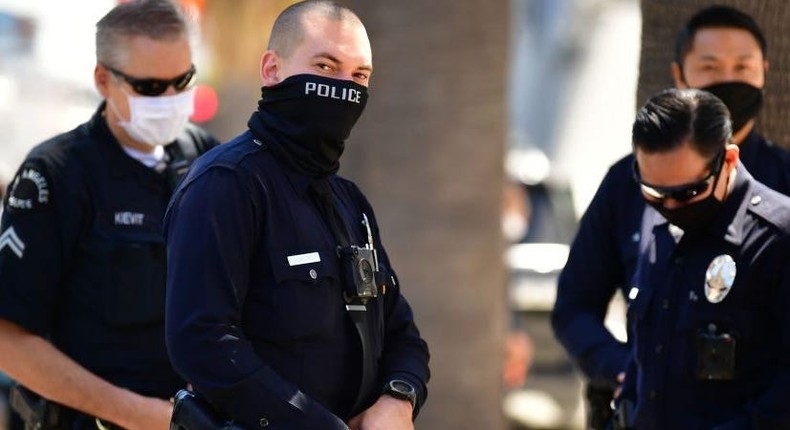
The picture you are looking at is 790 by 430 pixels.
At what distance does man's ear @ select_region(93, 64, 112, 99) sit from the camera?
4965mm

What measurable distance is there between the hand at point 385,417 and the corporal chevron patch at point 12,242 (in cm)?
122

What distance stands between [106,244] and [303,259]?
1006 millimetres

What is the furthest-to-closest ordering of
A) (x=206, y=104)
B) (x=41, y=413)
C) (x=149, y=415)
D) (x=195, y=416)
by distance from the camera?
(x=206, y=104) < (x=41, y=413) < (x=149, y=415) < (x=195, y=416)

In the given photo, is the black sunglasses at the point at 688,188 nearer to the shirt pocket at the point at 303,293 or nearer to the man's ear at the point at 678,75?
the man's ear at the point at 678,75

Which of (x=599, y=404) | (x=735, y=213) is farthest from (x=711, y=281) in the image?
(x=599, y=404)

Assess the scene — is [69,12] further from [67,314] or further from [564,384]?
[67,314]

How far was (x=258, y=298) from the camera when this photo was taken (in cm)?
393

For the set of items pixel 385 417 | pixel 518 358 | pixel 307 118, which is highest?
pixel 307 118

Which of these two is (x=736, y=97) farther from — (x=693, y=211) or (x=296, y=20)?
(x=296, y=20)

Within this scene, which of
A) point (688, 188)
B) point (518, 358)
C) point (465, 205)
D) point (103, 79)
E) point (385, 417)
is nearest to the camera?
point (385, 417)

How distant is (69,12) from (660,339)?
18.2 meters

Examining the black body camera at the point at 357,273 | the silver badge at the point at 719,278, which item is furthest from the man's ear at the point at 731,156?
the black body camera at the point at 357,273

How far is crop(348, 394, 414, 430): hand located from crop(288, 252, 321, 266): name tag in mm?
385

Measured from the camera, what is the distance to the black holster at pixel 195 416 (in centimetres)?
388
